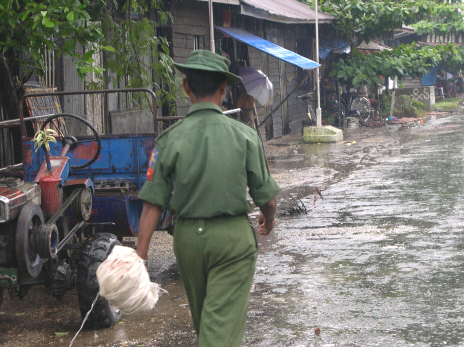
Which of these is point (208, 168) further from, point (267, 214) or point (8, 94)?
point (8, 94)

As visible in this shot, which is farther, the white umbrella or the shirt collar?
the white umbrella

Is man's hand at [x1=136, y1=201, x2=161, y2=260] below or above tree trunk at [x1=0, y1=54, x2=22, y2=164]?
below

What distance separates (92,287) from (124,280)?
2.00m

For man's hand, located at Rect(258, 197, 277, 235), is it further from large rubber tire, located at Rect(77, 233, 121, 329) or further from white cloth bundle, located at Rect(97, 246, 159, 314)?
large rubber tire, located at Rect(77, 233, 121, 329)

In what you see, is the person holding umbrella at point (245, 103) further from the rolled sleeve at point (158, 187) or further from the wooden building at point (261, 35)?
the rolled sleeve at point (158, 187)

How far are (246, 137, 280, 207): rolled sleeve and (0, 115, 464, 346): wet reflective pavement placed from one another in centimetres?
174

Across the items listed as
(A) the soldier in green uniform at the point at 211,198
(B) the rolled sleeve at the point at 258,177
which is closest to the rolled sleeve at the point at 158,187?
(A) the soldier in green uniform at the point at 211,198

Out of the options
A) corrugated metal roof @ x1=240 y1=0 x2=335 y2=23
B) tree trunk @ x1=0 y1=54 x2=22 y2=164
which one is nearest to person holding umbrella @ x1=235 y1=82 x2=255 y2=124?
corrugated metal roof @ x1=240 y1=0 x2=335 y2=23

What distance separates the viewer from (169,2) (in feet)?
52.0

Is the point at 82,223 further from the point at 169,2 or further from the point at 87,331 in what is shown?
the point at 169,2

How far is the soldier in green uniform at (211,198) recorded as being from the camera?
3244 millimetres

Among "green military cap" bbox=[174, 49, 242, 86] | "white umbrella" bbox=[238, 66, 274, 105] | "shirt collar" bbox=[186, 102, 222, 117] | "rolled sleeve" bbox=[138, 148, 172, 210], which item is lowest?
"rolled sleeve" bbox=[138, 148, 172, 210]

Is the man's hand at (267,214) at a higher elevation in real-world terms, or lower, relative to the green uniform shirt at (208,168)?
lower

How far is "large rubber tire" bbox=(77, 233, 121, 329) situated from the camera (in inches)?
201
